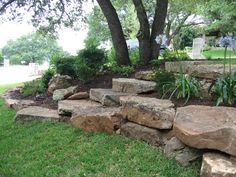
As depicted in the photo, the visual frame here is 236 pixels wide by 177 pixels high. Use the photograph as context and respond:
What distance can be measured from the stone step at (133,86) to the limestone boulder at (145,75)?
0.24m

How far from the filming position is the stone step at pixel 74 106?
4.91m

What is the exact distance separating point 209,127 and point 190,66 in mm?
1739

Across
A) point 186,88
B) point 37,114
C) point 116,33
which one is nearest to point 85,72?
point 116,33

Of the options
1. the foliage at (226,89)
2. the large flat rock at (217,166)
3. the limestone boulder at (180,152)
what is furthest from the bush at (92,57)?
the large flat rock at (217,166)

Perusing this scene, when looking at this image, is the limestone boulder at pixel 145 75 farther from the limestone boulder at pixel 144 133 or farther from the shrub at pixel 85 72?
the limestone boulder at pixel 144 133

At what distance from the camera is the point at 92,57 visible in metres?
6.43

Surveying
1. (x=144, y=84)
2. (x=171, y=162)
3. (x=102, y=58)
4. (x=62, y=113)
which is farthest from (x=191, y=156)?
(x=102, y=58)

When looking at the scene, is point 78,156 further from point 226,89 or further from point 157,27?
point 157,27

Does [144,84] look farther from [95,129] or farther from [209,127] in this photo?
[209,127]

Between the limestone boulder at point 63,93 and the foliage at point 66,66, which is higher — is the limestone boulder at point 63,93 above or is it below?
below

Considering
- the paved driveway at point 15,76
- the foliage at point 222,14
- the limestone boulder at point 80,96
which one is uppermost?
the foliage at point 222,14

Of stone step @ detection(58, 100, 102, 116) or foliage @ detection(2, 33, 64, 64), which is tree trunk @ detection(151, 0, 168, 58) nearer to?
stone step @ detection(58, 100, 102, 116)

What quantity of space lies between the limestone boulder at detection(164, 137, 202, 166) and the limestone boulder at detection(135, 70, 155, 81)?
6.26 ft

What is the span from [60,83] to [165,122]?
11.5 feet
